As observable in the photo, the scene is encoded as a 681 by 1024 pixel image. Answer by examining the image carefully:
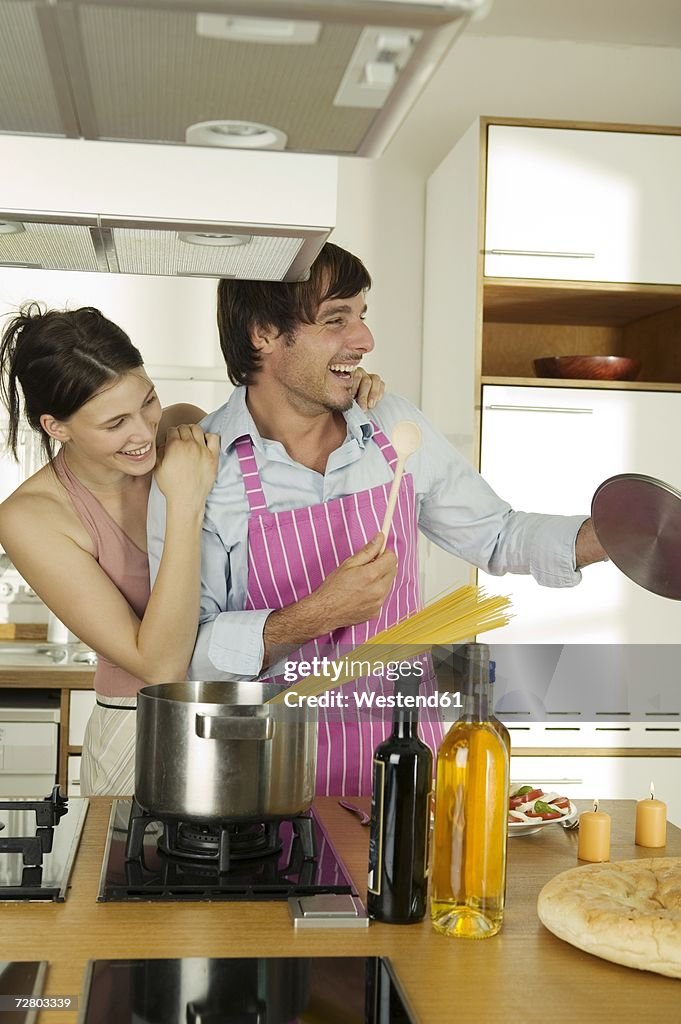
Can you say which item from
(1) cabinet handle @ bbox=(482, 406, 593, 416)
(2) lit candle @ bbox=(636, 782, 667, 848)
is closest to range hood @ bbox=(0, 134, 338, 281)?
(2) lit candle @ bbox=(636, 782, 667, 848)

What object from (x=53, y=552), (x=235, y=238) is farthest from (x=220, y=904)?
(x=53, y=552)

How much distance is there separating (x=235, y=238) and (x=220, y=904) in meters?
0.75

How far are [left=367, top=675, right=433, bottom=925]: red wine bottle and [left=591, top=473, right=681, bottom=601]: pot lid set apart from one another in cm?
34

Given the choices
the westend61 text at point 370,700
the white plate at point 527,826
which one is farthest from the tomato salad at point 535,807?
the westend61 text at point 370,700

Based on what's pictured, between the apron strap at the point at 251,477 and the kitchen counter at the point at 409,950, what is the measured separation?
792mm

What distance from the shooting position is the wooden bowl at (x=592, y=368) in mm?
2998

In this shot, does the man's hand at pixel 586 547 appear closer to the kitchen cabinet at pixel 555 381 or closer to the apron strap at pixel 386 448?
the apron strap at pixel 386 448

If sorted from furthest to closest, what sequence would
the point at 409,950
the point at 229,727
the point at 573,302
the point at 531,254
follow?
the point at 573,302 < the point at 531,254 < the point at 229,727 < the point at 409,950

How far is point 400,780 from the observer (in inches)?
42.6

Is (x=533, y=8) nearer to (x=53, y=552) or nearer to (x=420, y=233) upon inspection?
(x=420, y=233)

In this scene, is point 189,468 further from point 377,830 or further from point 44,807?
point 377,830

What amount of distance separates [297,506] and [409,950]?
3.30 feet

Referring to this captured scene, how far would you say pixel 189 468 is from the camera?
1.86m

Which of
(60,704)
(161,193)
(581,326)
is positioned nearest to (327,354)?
(161,193)
